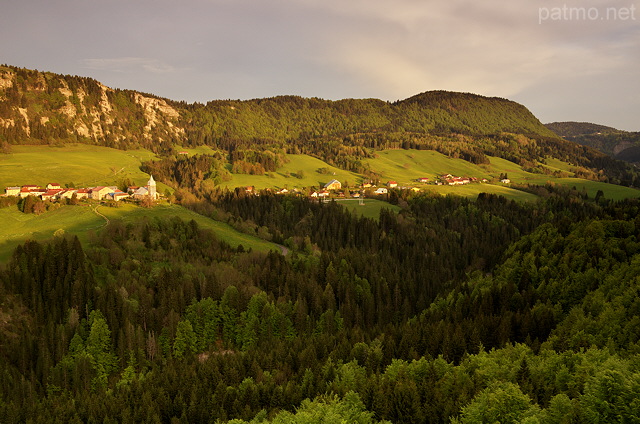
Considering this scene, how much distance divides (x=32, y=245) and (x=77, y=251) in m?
12.5

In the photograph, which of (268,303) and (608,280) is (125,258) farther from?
(608,280)

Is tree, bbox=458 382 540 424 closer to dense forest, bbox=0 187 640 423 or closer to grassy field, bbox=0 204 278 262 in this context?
dense forest, bbox=0 187 640 423

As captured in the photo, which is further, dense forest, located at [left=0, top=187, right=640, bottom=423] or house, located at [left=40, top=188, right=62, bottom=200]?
house, located at [left=40, top=188, right=62, bottom=200]

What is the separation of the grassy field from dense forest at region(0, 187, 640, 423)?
11.9m

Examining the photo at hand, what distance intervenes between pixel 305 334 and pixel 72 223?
98.1m

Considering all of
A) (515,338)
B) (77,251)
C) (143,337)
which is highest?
(77,251)

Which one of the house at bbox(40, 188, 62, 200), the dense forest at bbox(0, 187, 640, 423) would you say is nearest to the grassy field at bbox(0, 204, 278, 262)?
the dense forest at bbox(0, 187, 640, 423)

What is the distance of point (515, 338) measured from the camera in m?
91.5

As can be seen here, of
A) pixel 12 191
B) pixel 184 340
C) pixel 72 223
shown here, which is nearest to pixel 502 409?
pixel 184 340

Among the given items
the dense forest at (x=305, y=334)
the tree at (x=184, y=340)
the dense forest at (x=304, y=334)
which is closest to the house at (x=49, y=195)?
the dense forest at (x=304, y=334)

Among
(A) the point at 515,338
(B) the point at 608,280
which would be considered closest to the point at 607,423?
(A) the point at 515,338

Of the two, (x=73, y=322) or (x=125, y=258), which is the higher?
(x=125, y=258)

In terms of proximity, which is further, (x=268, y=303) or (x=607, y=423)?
(x=268, y=303)

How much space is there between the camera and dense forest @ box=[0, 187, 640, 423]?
59656 mm
